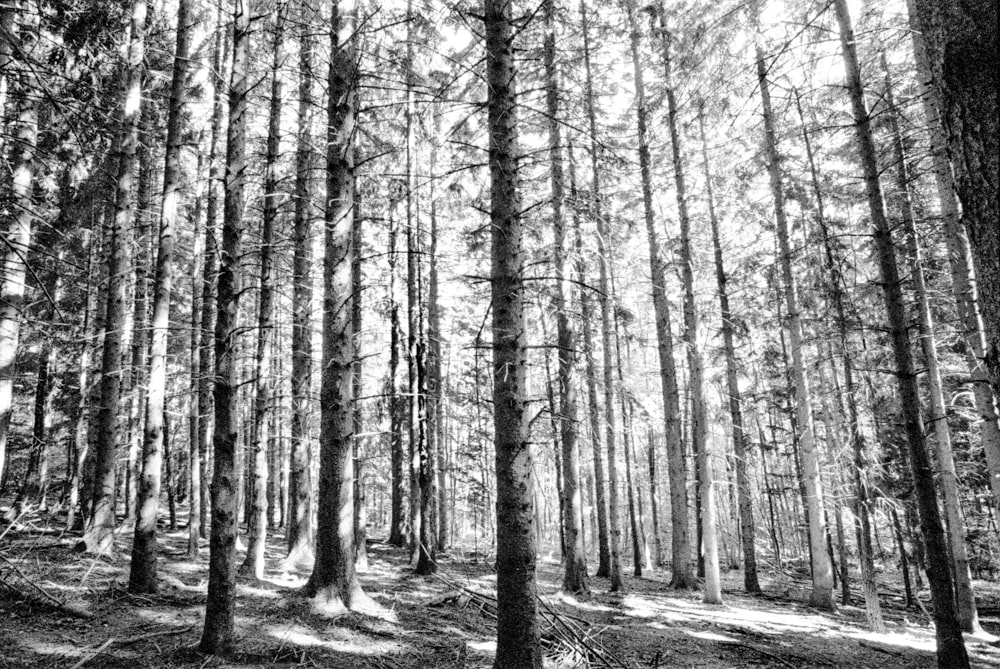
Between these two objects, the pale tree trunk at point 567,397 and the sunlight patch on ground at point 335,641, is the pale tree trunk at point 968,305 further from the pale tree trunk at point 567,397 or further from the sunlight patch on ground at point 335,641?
the sunlight patch on ground at point 335,641

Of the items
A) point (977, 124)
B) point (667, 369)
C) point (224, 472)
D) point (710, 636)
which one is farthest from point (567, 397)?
point (977, 124)

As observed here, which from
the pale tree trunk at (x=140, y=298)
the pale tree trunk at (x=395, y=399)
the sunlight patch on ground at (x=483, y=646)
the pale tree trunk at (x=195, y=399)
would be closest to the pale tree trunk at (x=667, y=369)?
the pale tree trunk at (x=395, y=399)

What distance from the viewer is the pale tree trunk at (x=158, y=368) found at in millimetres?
8523

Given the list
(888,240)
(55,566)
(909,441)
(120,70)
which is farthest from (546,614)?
(120,70)

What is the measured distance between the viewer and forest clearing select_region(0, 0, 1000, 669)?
5.73m

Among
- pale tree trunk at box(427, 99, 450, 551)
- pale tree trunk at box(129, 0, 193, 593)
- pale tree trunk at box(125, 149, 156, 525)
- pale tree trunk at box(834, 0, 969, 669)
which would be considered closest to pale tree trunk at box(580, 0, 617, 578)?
pale tree trunk at box(427, 99, 450, 551)

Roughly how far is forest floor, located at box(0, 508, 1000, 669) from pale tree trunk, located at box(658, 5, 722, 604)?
1.04 meters

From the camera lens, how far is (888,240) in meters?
7.94

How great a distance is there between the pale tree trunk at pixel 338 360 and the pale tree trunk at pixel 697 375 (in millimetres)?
8016

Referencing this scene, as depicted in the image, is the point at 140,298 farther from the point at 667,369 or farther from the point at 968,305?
the point at 968,305

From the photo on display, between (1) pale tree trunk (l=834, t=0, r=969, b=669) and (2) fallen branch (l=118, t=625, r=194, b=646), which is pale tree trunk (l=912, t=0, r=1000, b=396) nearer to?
(1) pale tree trunk (l=834, t=0, r=969, b=669)

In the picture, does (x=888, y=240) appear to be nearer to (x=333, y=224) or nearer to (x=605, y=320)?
(x=605, y=320)

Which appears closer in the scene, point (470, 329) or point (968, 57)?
point (968, 57)

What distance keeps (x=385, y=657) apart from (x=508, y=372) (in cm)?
420
